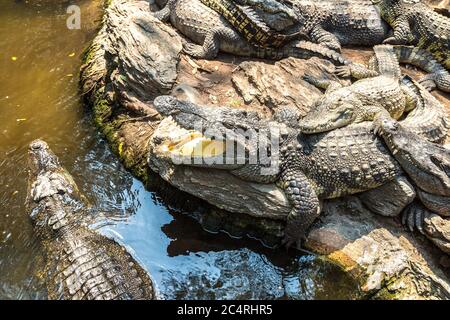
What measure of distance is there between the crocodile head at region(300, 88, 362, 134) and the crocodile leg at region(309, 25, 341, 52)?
1327mm

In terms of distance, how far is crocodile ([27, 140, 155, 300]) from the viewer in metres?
3.33

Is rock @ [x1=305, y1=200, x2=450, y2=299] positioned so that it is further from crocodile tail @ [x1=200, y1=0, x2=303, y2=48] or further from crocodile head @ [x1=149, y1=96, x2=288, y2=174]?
crocodile tail @ [x1=200, y1=0, x2=303, y2=48]

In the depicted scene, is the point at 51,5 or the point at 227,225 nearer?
the point at 227,225

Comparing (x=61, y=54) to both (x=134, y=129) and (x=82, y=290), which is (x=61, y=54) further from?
(x=82, y=290)

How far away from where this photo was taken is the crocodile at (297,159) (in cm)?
350

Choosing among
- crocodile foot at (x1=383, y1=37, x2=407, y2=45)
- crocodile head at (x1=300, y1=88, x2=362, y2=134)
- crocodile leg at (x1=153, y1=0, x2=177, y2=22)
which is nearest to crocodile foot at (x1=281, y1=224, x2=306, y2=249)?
crocodile head at (x1=300, y1=88, x2=362, y2=134)

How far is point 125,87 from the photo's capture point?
15.5ft

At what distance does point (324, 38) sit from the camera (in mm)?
5270

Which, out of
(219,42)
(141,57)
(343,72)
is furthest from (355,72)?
(141,57)

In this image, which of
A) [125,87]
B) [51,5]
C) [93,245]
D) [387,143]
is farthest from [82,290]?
[51,5]

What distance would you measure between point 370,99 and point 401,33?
1832 millimetres

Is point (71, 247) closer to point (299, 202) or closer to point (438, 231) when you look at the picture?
point (299, 202)

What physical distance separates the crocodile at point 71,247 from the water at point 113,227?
12cm

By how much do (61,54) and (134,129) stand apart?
2.31 metres
